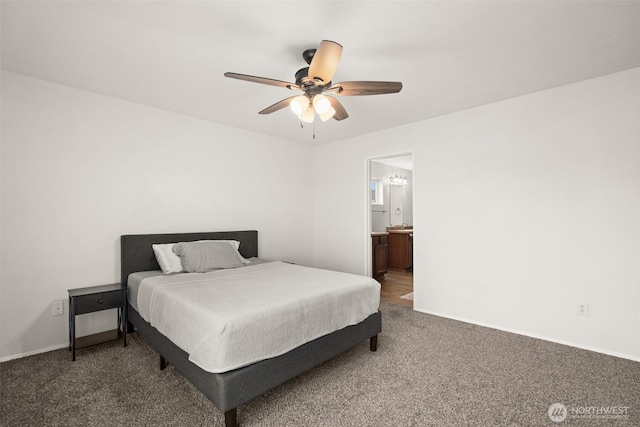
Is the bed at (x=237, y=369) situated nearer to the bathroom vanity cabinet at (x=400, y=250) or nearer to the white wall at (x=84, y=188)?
the white wall at (x=84, y=188)

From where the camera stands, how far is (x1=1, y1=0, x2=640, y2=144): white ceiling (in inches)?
72.2

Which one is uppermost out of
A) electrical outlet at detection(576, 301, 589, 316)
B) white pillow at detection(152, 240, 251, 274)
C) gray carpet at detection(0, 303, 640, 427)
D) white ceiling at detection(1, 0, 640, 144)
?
white ceiling at detection(1, 0, 640, 144)

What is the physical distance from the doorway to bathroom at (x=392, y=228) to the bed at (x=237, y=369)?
81.2 inches

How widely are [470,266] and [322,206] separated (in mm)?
2476

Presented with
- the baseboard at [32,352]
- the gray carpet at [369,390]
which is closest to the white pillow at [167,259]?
the gray carpet at [369,390]

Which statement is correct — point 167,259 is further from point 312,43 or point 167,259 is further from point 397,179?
point 397,179

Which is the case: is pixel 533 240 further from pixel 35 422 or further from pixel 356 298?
pixel 35 422

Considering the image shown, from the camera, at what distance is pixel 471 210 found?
3.50 meters

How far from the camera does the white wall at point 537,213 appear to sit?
2625mm

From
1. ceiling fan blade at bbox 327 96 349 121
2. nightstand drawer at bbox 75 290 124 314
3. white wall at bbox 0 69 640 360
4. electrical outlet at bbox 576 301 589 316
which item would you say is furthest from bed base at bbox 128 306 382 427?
electrical outlet at bbox 576 301 589 316

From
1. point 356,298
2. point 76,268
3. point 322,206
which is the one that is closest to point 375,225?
point 322,206

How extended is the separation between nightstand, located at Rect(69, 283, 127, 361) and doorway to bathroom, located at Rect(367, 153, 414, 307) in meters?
3.22

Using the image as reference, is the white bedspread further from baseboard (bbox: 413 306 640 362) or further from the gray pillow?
baseboard (bbox: 413 306 640 362)

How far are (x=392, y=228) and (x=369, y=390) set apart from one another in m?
5.28
